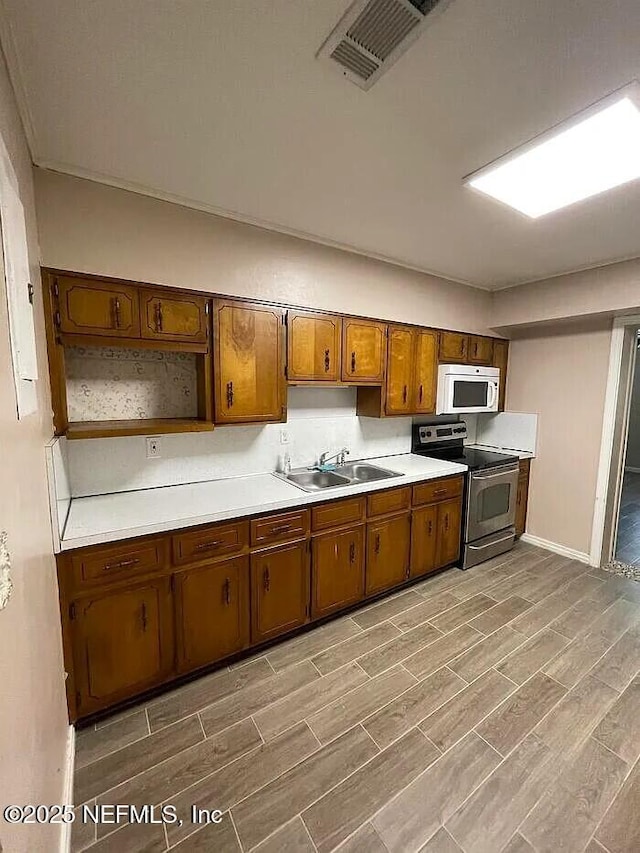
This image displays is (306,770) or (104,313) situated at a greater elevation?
(104,313)

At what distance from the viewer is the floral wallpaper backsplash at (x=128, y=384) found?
196cm

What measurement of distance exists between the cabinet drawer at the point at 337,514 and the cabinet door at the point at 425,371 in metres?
1.08

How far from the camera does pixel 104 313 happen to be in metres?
1.76

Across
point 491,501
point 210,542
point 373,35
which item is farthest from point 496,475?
point 373,35

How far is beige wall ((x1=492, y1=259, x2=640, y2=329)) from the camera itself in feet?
8.78

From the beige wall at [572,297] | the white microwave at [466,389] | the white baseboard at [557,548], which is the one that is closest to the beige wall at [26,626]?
the white microwave at [466,389]

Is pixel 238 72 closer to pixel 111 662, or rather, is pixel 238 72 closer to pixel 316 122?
pixel 316 122

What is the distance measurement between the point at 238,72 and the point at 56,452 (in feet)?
5.12

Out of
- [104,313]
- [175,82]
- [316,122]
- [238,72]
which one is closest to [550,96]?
[316,122]

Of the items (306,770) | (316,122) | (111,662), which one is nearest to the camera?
(316,122)

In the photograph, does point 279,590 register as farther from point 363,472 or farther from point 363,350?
point 363,350

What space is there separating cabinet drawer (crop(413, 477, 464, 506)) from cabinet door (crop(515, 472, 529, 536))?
101cm

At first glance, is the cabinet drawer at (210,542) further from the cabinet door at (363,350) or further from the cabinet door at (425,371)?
the cabinet door at (425,371)

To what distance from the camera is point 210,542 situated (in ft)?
6.07
